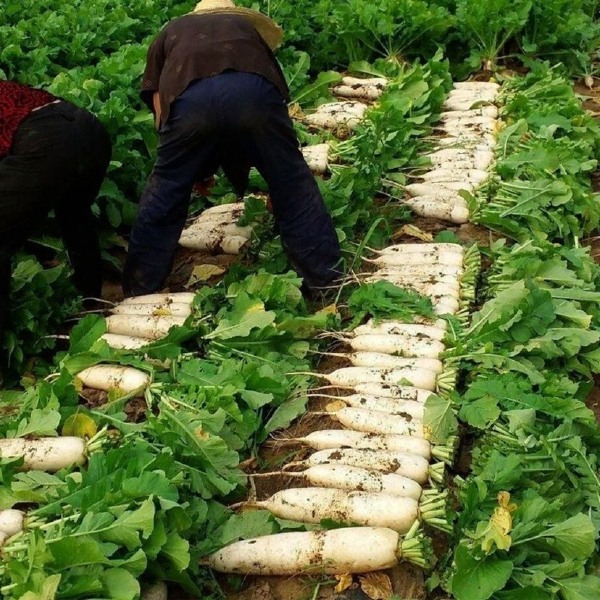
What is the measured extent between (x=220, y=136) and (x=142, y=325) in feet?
3.54

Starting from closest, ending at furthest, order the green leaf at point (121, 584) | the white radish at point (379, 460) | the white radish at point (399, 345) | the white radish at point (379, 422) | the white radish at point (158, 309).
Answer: the green leaf at point (121, 584) → the white radish at point (379, 460) → the white radish at point (379, 422) → the white radish at point (399, 345) → the white radish at point (158, 309)

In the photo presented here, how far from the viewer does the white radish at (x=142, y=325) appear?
4383 mm

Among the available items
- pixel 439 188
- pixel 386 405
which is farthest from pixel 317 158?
pixel 386 405

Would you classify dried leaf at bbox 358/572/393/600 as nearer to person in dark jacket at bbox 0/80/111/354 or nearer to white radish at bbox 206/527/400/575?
white radish at bbox 206/527/400/575

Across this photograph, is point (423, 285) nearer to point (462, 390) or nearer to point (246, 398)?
point (462, 390)

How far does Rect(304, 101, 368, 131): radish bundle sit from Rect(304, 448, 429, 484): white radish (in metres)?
3.48

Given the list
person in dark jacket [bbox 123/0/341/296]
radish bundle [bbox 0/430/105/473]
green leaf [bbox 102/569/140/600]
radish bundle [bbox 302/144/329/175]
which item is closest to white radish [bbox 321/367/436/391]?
person in dark jacket [bbox 123/0/341/296]

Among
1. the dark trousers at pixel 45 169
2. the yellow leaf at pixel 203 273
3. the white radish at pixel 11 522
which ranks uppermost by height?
the dark trousers at pixel 45 169

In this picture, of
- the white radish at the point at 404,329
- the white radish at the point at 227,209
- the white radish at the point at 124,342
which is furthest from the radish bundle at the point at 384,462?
the white radish at the point at 227,209

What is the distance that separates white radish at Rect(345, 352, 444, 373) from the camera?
4.06 meters

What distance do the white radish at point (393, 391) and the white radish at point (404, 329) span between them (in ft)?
1.32

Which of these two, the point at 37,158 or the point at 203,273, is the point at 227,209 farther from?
the point at 37,158

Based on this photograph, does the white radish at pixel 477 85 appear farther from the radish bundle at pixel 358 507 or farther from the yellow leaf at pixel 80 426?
the yellow leaf at pixel 80 426

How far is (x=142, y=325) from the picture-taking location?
4430mm
